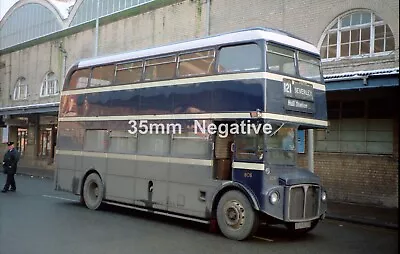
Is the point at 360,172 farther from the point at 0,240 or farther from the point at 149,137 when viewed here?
the point at 0,240

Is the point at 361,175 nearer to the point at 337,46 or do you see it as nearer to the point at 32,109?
the point at 337,46

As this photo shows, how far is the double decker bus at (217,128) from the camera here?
9219mm

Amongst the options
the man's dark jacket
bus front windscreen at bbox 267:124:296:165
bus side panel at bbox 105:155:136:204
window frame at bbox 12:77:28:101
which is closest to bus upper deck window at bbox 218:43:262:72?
bus front windscreen at bbox 267:124:296:165

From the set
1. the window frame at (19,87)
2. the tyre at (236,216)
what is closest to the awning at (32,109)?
the window frame at (19,87)

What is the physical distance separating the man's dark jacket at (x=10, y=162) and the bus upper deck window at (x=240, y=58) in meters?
10.1

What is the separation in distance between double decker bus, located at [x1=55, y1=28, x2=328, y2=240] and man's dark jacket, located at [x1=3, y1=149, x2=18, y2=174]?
538cm

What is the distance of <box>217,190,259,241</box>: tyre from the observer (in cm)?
→ 915

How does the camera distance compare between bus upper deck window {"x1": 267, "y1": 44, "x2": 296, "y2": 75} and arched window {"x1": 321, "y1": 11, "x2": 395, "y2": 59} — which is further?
arched window {"x1": 321, "y1": 11, "x2": 395, "y2": 59}

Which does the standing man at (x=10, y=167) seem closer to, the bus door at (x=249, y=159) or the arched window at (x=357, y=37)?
the bus door at (x=249, y=159)

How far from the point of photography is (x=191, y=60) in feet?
34.9

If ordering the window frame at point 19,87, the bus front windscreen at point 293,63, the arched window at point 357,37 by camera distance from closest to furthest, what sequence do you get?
the bus front windscreen at point 293,63 → the arched window at point 357,37 → the window frame at point 19,87

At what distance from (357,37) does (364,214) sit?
18.7 ft

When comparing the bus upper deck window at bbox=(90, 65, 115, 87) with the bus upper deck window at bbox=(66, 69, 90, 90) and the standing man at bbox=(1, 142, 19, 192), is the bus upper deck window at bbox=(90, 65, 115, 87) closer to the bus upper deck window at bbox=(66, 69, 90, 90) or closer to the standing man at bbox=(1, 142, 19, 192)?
the bus upper deck window at bbox=(66, 69, 90, 90)

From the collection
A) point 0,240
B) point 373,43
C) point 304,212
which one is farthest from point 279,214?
point 373,43
